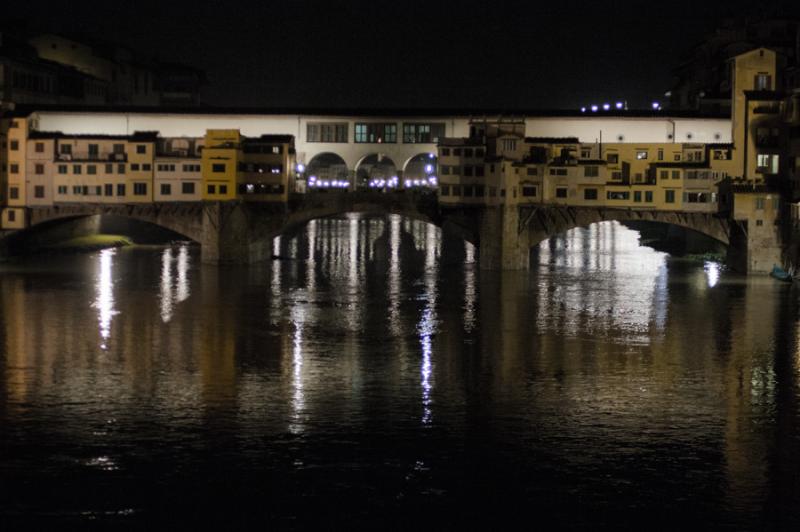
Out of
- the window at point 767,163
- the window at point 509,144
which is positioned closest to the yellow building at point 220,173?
the window at point 509,144

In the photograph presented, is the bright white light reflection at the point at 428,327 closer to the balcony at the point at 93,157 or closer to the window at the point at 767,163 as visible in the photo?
the balcony at the point at 93,157

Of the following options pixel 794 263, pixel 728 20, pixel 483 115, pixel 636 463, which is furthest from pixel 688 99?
pixel 636 463

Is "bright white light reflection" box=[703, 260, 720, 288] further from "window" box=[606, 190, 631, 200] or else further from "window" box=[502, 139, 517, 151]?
"window" box=[502, 139, 517, 151]

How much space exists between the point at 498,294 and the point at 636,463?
23.7 metres

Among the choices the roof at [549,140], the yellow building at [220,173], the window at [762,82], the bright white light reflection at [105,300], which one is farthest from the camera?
the window at [762,82]

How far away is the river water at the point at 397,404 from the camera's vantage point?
73.2ft

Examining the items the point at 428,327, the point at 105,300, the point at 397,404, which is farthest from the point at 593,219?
the point at 397,404

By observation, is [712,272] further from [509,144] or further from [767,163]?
[509,144]

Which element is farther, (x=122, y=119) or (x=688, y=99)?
(x=688, y=99)

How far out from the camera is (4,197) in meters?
57.1

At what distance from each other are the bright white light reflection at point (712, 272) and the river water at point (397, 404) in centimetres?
87

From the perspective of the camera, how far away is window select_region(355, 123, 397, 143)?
61594mm

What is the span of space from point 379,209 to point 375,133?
5275 mm

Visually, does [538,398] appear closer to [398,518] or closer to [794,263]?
[398,518]
